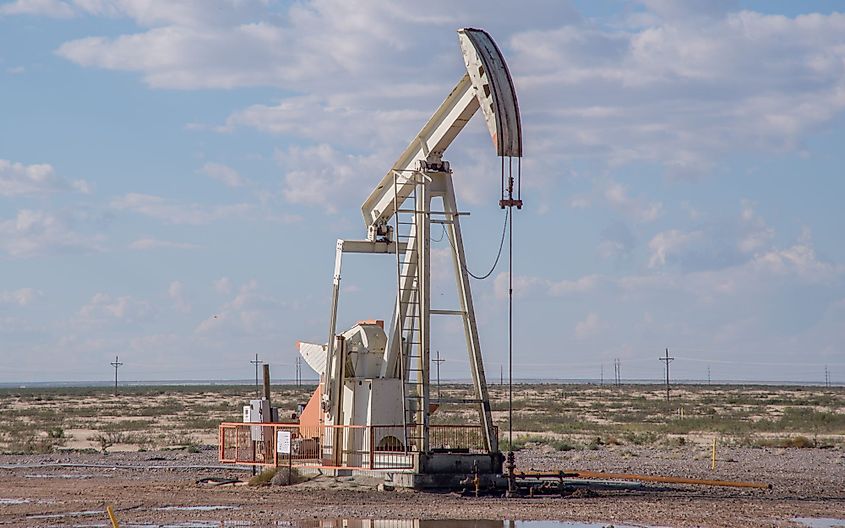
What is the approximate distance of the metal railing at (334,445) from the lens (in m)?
23.3

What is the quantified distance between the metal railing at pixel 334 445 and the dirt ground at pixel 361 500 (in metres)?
0.45

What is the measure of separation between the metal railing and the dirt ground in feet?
1.49

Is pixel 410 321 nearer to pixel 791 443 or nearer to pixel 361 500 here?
pixel 361 500

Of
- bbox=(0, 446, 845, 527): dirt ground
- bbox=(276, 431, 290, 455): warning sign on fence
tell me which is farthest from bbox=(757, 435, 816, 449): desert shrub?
bbox=(276, 431, 290, 455): warning sign on fence

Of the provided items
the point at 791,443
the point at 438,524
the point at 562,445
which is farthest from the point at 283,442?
the point at 791,443

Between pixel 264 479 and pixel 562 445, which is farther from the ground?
pixel 562 445

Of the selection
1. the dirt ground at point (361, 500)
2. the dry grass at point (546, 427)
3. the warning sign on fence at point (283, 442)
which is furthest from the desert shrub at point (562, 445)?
the warning sign on fence at point (283, 442)

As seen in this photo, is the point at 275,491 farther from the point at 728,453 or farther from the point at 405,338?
the point at 728,453

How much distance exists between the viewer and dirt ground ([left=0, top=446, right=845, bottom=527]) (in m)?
19.0

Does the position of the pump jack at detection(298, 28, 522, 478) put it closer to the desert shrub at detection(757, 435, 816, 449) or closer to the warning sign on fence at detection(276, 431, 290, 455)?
the warning sign on fence at detection(276, 431, 290, 455)

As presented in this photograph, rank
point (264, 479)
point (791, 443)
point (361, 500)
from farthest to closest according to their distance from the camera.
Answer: point (791, 443), point (264, 479), point (361, 500)

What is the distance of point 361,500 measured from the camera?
21.6 meters

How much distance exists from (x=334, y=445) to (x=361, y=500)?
283 cm

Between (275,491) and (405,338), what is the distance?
3.59m
